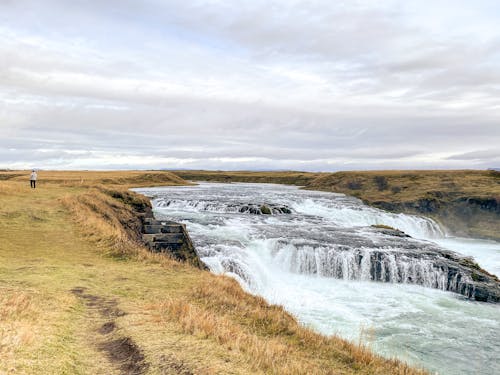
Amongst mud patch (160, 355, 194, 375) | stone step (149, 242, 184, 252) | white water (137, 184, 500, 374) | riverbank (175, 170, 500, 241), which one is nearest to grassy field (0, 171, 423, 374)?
mud patch (160, 355, 194, 375)

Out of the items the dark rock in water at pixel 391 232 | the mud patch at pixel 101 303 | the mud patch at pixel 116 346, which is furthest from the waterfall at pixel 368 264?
the mud patch at pixel 116 346

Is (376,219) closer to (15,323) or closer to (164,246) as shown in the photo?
(164,246)

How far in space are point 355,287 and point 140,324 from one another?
60.3 feet

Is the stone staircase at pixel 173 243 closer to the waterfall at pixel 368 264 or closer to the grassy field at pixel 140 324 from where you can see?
the grassy field at pixel 140 324

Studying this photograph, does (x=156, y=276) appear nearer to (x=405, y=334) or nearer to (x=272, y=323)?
(x=272, y=323)

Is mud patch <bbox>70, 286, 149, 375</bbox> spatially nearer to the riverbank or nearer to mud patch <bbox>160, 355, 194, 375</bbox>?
mud patch <bbox>160, 355, 194, 375</bbox>

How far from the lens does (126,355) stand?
22.5 feet

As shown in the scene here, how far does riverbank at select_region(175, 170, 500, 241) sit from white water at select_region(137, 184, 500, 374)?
15947 mm

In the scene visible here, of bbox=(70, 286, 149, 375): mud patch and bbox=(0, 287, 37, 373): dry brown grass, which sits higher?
bbox=(0, 287, 37, 373): dry brown grass

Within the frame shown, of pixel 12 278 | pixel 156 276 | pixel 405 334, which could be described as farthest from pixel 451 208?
pixel 12 278

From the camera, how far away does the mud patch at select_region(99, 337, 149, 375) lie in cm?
632

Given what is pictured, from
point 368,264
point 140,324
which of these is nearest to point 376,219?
point 368,264

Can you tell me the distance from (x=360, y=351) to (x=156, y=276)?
7.54 m

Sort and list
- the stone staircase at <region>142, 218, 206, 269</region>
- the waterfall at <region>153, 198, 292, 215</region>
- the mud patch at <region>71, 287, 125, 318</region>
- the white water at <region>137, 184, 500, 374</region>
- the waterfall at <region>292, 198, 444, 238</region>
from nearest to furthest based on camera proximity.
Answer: the mud patch at <region>71, 287, 125, 318</region>, the white water at <region>137, 184, 500, 374</region>, the stone staircase at <region>142, 218, 206, 269</region>, the waterfall at <region>153, 198, 292, 215</region>, the waterfall at <region>292, 198, 444, 238</region>
